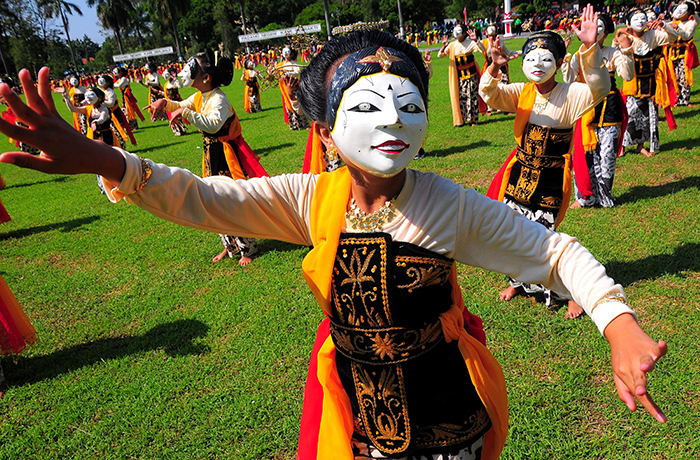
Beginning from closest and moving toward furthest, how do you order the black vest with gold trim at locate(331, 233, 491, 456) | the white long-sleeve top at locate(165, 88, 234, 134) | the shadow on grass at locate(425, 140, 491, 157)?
the black vest with gold trim at locate(331, 233, 491, 456), the white long-sleeve top at locate(165, 88, 234, 134), the shadow on grass at locate(425, 140, 491, 157)

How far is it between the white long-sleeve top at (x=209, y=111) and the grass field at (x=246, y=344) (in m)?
1.65

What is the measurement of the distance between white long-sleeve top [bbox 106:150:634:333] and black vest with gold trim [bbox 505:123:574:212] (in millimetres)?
2746

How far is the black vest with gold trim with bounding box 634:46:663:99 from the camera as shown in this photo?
26.5 ft

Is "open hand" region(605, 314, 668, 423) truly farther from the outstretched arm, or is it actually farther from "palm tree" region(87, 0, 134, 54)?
"palm tree" region(87, 0, 134, 54)

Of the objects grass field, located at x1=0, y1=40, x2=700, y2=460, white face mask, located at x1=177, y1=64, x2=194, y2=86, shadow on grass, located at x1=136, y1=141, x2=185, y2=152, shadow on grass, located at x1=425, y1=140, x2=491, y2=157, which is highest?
white face mask, located at x1=177, y1=64, x2=194, y2=86

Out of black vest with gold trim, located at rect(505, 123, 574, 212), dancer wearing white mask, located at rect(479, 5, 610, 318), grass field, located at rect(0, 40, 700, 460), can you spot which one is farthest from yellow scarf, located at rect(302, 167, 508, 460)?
black vest with gold trim, located at rect(505, 123, 574, 212)

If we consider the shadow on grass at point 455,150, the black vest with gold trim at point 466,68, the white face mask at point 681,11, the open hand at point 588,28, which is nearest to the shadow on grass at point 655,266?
the open hand at point 588,28

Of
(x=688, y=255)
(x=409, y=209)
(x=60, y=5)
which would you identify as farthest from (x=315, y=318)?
(x=60, y=5)

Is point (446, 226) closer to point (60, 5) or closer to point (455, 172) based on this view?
point (455, 172)

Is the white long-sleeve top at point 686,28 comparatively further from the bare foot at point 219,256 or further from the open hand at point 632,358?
the open hand at point 632,358

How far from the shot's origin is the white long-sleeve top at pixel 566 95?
12.1ft

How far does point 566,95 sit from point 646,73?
5292 millimetres

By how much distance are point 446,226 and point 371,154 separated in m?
0.35

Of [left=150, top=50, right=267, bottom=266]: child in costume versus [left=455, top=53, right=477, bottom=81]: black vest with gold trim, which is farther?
[left=455, top=53, right=477, bottom=81]: black vest with gold trim
